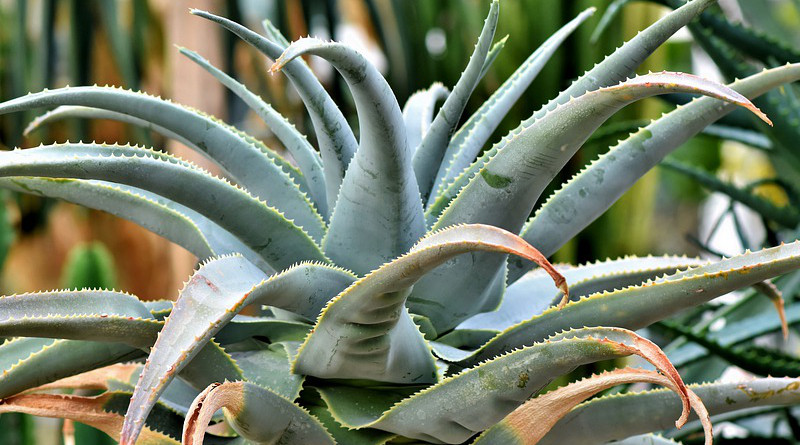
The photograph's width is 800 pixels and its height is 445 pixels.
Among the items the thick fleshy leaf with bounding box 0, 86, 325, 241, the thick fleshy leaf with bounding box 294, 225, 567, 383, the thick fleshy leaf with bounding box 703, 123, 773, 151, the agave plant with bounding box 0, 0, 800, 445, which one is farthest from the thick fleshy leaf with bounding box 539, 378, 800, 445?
the thick fleshy leaf with bounding box 703, 123, 773, 151

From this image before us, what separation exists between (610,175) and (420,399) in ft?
0.64

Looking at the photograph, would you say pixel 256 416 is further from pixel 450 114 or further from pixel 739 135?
pixel 739 135

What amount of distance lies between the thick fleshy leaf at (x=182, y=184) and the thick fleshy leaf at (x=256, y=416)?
9 cm

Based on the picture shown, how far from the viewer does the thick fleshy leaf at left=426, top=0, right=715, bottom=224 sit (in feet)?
1.52

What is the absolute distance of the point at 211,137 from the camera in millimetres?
537

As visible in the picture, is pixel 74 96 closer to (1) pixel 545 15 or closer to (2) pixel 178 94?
(2) pixel 178 94

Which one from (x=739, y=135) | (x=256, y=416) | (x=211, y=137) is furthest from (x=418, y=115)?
(x=739, y=135)

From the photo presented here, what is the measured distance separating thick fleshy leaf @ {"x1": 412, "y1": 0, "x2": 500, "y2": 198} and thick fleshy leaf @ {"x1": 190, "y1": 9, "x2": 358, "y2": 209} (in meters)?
0.06

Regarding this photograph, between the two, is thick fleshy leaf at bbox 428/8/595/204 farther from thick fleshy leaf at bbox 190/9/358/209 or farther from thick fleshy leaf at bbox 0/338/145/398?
thick fleshy leaf at bbox 0/338/145/398

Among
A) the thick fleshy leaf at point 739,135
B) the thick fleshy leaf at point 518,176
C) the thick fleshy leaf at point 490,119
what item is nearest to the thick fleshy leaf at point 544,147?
the thick fleshy leaf at point 518,176

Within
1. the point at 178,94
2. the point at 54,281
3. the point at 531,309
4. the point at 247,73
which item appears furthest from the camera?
the point at 54,281

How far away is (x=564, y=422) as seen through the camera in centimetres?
55

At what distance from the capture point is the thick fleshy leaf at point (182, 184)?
17.5 inches

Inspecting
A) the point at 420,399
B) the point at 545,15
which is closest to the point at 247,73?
the point at 545,15
